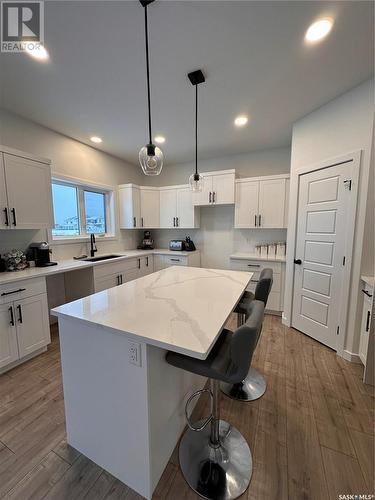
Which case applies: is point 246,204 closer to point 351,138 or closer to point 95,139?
point 351,138

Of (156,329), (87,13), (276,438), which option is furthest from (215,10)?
(276,438)

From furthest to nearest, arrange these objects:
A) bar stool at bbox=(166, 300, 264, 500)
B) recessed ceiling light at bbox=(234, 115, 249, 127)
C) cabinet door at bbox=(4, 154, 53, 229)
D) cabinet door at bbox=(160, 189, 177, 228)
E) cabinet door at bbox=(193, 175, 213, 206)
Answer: cabinet door at bbox=(160, 189, 177, 228) → cabinet door at bbox=(193, 175, 213, 206) → recessed ceiling light at bbox=(234, 115, 249, 127) → cabinet door at bbox=(4, 154, 53, 229) → bar stool at bbox=(166, 300, 264, 500)

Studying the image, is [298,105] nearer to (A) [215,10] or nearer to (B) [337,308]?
(A) [215,10]

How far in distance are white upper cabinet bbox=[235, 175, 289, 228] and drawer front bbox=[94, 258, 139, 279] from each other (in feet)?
6.59

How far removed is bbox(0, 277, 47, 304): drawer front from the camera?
1974mm

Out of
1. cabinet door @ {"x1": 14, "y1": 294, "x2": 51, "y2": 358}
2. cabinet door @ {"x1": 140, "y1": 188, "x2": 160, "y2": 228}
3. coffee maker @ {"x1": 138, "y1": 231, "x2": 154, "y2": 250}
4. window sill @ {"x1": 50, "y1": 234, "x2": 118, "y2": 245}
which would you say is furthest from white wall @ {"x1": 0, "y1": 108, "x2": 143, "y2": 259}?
cabinet door @ {"x1": 14, "y1": 294, "x2": 51, "y2": 358}

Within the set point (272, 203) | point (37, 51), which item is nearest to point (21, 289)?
point (37, 51)

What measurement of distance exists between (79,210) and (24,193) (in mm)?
1116

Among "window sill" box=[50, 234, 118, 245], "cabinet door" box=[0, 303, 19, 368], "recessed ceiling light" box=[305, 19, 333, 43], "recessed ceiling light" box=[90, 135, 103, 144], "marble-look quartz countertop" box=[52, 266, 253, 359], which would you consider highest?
"recessed ceiling light" box=[305, 19, 333, 43]

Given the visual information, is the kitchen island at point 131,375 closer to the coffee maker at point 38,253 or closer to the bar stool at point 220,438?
the bar stool at point 220,438

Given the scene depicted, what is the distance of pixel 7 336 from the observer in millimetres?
2012

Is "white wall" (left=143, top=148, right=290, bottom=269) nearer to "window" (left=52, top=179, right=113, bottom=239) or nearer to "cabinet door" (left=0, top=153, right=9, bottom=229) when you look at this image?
"window" (left=52, top=179, right=113, bottom=239)

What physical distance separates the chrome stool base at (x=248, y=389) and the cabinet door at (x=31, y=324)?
2046 mm

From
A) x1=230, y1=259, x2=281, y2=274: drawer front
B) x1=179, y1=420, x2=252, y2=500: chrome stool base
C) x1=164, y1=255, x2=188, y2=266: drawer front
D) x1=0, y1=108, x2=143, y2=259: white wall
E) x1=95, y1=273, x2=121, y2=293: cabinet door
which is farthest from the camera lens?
x1=164, y1=255, x2=188, y2=266: drawer front
